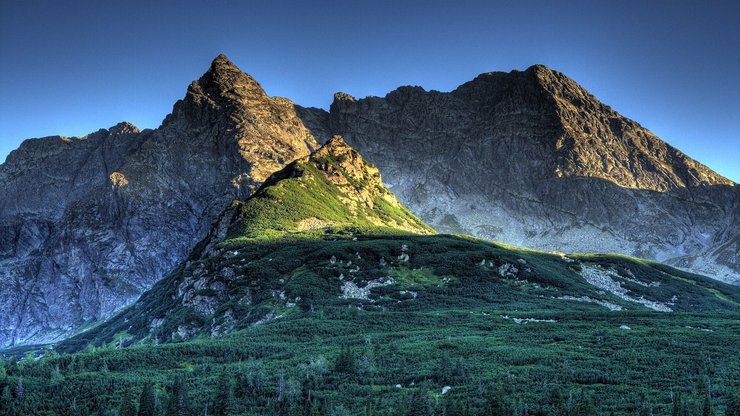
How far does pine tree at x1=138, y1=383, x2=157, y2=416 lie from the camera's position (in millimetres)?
105231

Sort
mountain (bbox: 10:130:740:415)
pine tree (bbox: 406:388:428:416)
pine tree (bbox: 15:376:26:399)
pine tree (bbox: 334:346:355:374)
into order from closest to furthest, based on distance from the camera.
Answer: pine tree (bbox: 406:388:428:416), mountain (bbox: 10:130:740:415), pine tree (bbox: 15:376:26:399), pine tree (bbox: 334:346:355:374)

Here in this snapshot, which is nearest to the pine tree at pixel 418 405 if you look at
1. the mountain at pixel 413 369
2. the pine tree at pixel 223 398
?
the mountain at pixel 413 369

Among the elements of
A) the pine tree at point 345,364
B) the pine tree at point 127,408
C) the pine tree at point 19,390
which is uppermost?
the pine tree at point 345,364

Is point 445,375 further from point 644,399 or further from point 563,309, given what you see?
point 563,309

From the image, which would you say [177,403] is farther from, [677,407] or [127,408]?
[677,407]

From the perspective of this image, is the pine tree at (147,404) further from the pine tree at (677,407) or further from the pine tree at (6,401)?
the pine tree at (677,407)

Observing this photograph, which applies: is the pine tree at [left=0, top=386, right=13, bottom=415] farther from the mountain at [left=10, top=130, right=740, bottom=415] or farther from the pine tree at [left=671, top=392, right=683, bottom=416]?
the pine tree at [left=671, top=392, right=683, bottom=416]

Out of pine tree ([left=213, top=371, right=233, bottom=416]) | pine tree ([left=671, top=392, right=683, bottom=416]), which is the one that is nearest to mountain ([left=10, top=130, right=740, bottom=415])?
pine tree ([left=213, top=371, right=233, bottom=416])

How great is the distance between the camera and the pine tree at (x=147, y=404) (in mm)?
105231

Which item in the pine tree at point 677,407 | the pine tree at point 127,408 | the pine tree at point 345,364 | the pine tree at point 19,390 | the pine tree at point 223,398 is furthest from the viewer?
the pine tree at point 345,364

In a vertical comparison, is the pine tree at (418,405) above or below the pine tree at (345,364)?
below

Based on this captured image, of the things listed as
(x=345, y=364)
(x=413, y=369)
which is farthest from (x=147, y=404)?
(x=413, y=369)

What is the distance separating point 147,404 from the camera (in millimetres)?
106375

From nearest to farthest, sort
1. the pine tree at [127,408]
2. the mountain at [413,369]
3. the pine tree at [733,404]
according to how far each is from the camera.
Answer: the pine tree at [733,404] → the pine tree at [127,408] → the mountain at [413,369]
